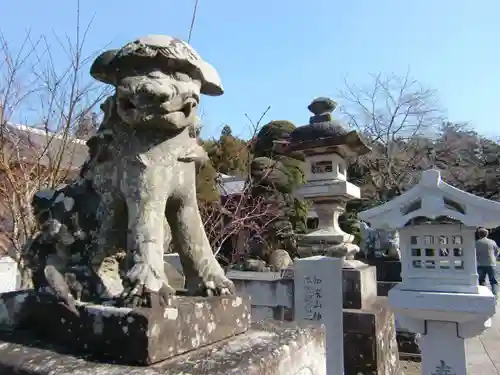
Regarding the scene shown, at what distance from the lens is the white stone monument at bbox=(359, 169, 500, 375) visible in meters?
3.47

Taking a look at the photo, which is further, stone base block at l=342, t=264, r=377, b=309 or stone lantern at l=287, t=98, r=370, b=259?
stone lantern at l=287, t=98, r=370, b=259

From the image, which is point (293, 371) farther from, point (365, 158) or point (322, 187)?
point (365, 158)

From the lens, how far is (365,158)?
15641 millimetres

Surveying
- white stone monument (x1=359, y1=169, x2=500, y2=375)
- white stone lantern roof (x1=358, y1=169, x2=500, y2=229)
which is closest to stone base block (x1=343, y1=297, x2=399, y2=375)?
white stone monument (x1=359, y1=169, x2=500, y2=375)

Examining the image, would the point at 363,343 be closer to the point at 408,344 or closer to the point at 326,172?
the point at 326,172

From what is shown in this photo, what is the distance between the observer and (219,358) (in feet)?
3.70

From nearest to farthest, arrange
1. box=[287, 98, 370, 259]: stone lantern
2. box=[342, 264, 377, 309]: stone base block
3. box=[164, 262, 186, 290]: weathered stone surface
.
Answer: box=[164, 262, 186, 290]: weathered stone surface
box=[342, 264, 377, 309]: stone base block
box=[287, 98, 370, 259]: stone lantern

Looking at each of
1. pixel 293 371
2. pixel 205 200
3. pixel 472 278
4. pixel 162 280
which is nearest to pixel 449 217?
pixel 472 278

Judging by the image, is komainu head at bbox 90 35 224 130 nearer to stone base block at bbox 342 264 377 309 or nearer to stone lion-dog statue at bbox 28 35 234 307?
stone lion-dog statue at bbox 28 35 234 307

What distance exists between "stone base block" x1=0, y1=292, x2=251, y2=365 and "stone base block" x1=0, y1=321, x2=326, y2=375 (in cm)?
3

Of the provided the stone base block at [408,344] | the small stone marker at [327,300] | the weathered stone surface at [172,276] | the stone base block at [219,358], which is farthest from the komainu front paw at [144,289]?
the stone base block at [408,344]

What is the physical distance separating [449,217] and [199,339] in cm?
319

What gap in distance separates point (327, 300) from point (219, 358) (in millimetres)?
2603

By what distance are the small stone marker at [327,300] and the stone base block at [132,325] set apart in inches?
86.5
